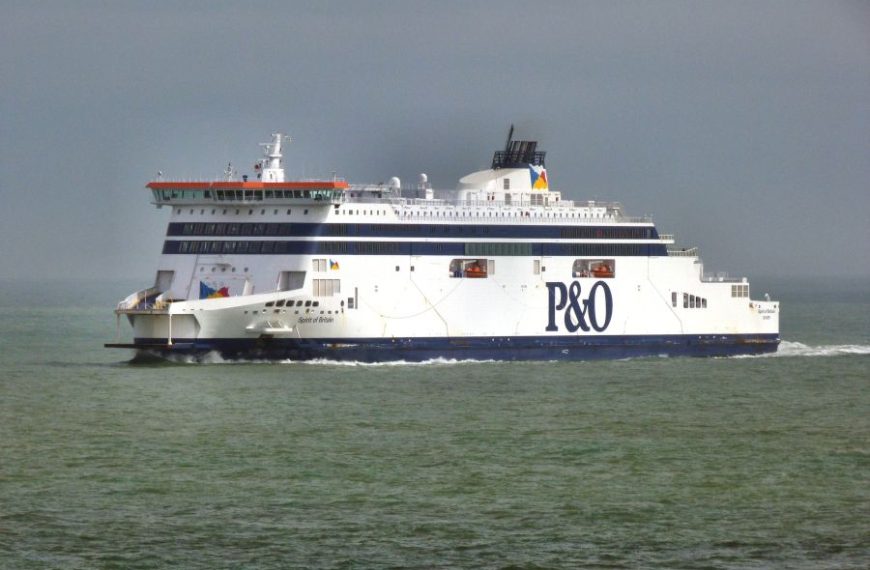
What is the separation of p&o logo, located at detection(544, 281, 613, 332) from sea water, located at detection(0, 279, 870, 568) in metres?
3.78

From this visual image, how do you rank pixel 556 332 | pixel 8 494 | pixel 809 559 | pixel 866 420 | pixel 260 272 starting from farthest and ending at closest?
pixel 556 332
pixel 260 272
pixel 866 420
pixel 8 494
pixel 809 559

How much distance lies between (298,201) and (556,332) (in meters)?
10.6

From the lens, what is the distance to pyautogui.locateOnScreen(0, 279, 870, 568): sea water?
78.0ft

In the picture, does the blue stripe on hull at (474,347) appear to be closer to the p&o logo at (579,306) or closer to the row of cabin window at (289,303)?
the p&o logo at (579,306)

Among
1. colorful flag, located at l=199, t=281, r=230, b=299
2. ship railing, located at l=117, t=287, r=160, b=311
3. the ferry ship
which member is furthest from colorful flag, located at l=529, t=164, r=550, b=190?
ship railing, located at l=117, t=287, r=160, b=311

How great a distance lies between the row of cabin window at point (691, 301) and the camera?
56094 millimetres

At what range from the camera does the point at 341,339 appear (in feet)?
162

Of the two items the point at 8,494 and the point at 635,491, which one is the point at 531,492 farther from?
the point at 8,494

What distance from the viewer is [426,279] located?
51719 mm

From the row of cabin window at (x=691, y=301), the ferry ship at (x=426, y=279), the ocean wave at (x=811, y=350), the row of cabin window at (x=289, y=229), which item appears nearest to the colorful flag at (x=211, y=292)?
the ferry ship at (x=426, y=279)

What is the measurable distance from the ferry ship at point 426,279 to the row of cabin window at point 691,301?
52 millimetres

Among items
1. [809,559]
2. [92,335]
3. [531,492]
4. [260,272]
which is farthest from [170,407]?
[92,335]

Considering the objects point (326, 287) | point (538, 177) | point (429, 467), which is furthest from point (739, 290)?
point (429, 467)

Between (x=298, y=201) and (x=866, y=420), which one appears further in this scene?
(x=298, y=201)
